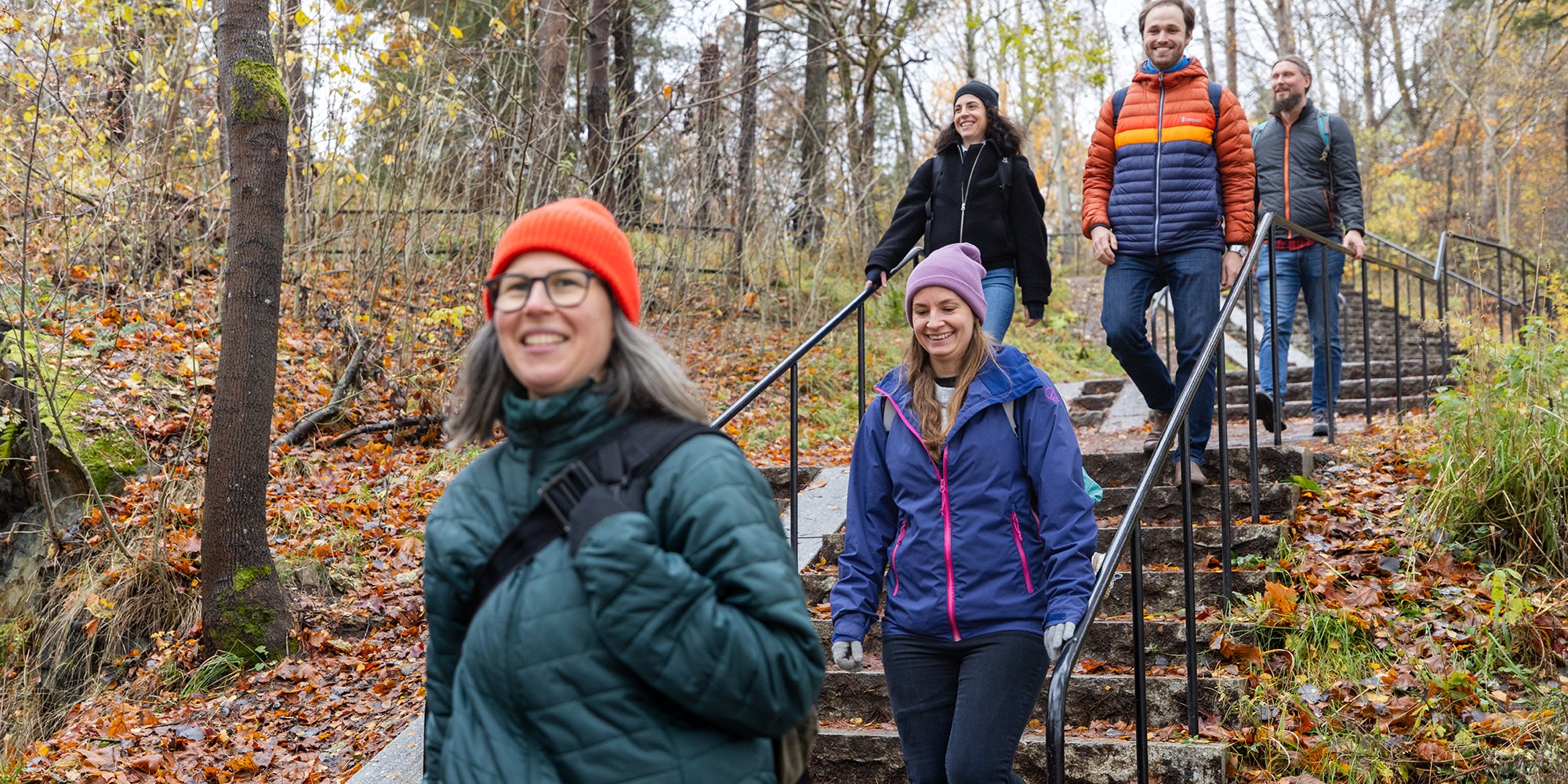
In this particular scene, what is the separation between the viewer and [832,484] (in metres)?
6.95

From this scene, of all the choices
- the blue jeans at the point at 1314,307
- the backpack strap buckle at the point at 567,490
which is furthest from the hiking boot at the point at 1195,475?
the backpack strap buckle at the point at 567,490

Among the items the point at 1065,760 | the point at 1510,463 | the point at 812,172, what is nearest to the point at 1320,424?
the point at 1510,463

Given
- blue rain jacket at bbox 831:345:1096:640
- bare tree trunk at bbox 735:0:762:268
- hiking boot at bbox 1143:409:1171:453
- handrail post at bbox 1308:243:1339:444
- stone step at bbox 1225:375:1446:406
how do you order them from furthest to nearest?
bare tree trunk at bbox 735:0:762:268 → stone step at bbox 1225:375:1446:406 → handrail post at bbox 1308:243:1339:444 → hiking boot at bbox 1143:409:1171:453 → blue rain jacket at bbox 831:345:1096:640

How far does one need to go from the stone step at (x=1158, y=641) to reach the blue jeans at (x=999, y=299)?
137 centimetres

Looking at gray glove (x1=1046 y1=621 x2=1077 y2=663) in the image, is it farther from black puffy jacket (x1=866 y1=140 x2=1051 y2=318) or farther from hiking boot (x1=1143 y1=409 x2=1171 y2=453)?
hiking boot (x1=1143 y1=409 x2=1171 y2=453)

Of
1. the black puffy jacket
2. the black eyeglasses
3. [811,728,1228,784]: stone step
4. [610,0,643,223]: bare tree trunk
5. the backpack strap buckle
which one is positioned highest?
[610,0,643,223]: bare tree trunk

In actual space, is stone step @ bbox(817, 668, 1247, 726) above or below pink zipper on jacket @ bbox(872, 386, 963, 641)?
below

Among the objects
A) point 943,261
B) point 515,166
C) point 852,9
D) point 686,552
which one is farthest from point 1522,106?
point 686,552

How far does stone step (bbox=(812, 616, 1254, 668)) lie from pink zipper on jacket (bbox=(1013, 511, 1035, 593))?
1.63 meters

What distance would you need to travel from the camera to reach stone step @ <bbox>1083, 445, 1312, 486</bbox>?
17.2 ft

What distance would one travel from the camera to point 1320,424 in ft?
21.4

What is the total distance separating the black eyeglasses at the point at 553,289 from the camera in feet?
5.55

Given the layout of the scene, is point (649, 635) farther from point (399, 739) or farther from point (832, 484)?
point (832, 484)

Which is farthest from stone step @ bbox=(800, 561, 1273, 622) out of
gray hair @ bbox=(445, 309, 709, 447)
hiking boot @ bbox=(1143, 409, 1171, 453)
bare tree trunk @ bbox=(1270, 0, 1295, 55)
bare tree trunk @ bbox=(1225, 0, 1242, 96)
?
bare tree trunk @ bbox=(1225, 0, 1242, 96)
